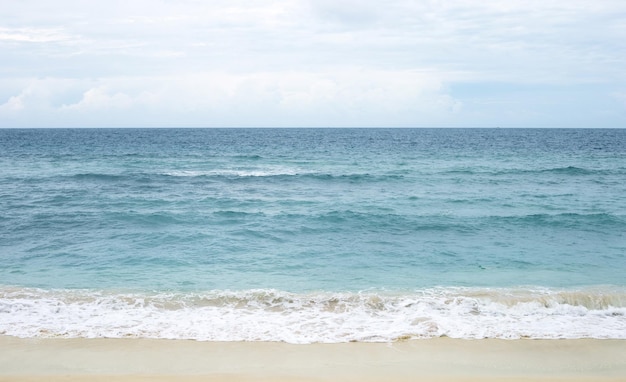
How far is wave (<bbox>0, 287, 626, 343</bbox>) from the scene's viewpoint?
29.2ft

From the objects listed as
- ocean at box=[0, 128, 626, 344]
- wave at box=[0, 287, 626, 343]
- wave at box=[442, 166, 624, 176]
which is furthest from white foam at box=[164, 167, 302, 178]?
wave at box=[0, 287, 626, 343]

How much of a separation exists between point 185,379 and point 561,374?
5.68 m

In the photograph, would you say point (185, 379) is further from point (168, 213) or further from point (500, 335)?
point (168, 213)

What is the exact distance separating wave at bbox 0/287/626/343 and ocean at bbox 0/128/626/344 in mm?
48

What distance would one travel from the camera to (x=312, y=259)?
1382 cm

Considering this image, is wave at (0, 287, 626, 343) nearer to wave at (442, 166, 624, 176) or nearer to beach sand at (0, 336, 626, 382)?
beach sand at (0, 336, 626, 382)

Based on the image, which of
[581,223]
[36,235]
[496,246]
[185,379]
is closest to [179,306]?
[185,379]

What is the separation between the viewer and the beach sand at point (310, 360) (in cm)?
726

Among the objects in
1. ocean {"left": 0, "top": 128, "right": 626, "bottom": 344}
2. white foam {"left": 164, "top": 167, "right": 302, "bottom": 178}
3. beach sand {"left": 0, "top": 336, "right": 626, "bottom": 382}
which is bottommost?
beach sand {"left": 0, "top": 336, "right": 626, "bottom": 382}

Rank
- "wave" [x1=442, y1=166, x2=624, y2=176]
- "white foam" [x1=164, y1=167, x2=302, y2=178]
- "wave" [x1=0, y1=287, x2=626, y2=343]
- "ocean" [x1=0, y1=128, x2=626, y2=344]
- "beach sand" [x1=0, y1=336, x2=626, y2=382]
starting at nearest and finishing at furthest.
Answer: "beach sand" [x1=0, y1=336, x2=626, y2=382], "wave" [x1=0, y1=287, x2=626, y2=343], "ocean" [x1=0, y1=128, x2=626, y2=344], "white foam" [x1=164, y1=167, x2=302, y2=178], "wave" [x1=442, y1=166, x2=624, y2=176]

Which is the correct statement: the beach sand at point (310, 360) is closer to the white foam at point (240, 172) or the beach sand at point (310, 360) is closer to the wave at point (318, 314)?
the wave at point (318, 314)

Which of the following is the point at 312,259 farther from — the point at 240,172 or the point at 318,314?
the point at 240,172

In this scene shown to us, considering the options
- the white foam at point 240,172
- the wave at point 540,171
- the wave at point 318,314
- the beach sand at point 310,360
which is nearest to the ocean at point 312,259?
the wave at point 318,314

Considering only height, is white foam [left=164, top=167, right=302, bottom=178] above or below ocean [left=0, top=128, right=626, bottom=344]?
above
